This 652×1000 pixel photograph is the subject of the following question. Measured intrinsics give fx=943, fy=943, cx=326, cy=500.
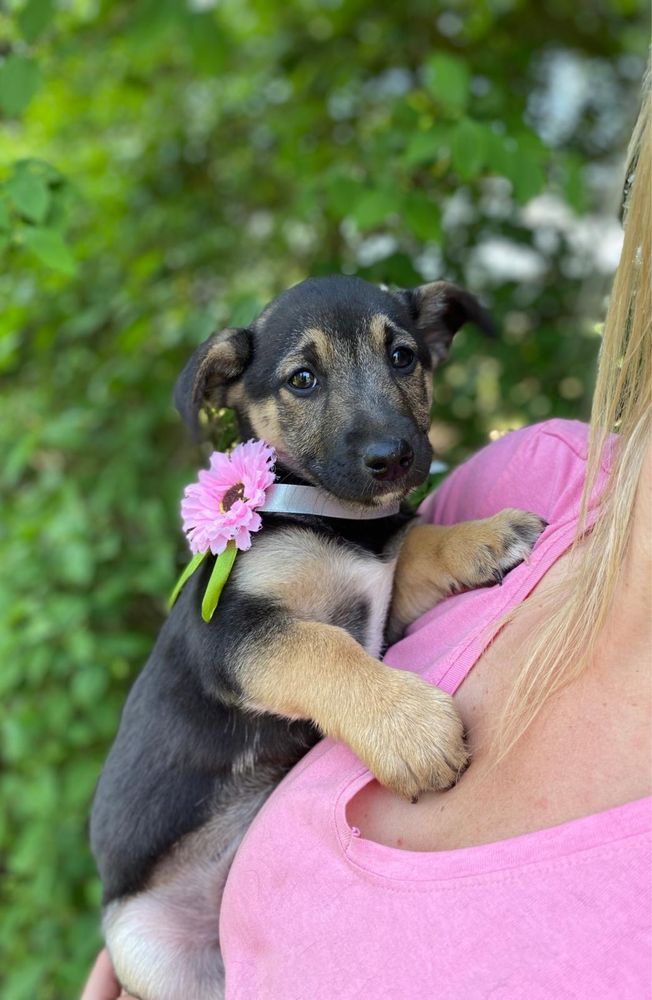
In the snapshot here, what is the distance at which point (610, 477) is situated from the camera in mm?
1782

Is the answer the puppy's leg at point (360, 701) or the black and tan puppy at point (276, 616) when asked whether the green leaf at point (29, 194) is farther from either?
the puppy's leg at point (360, 701)

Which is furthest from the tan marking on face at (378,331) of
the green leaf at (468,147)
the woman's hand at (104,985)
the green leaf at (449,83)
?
the woman's hand at (104,985)

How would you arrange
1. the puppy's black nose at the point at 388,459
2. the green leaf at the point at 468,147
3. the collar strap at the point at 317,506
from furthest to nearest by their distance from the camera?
the green leaf at the point at 468,147 < the collar strap at the point at 317,506 < the puppy's black nose at the point at 388,459

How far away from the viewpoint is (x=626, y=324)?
1785 millimetres

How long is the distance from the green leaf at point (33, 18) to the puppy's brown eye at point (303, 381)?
5.28 ft

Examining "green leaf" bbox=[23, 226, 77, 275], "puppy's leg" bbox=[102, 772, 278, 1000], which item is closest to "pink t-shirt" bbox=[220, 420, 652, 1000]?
"puppy's leg" bbox=[102, 772, 278, 1000]

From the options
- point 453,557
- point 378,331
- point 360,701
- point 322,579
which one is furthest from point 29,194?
point 360,701

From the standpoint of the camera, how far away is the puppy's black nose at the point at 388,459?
2.21m

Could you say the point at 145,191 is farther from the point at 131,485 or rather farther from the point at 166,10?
the point at 131,485

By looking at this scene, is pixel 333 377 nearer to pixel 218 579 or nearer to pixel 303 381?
pixel 303 381

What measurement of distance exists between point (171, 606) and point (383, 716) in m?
0.95

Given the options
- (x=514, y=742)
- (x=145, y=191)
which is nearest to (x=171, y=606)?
(x=514, y=742)

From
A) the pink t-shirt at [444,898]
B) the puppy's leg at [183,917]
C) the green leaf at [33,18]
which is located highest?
the green leaf at [33,18]

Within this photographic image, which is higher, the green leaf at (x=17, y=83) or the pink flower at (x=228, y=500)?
the green leaf at (x=17, y=83)
